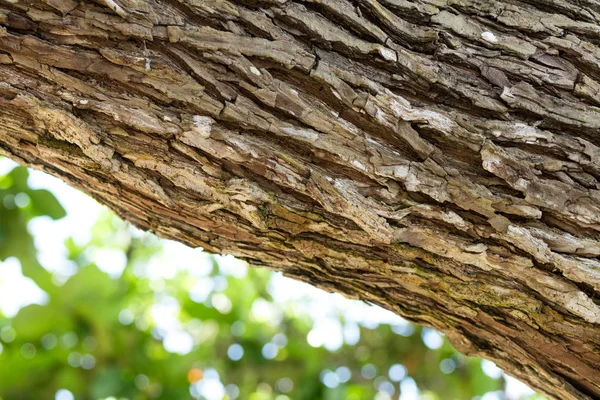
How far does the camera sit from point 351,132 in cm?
157

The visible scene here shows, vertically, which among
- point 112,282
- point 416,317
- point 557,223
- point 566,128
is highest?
point 566,128

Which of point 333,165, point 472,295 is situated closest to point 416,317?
point 472,295

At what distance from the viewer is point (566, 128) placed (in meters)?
1.64

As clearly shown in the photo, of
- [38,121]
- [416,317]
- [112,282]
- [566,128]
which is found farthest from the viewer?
[112,282]

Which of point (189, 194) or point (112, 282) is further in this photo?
point (112, 282)

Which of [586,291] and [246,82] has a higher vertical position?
[246,82]

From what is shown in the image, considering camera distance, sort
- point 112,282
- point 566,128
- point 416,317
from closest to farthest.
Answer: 1. point 566,128
2. point 416,317
3. point 112,282

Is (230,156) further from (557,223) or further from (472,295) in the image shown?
(557,223)

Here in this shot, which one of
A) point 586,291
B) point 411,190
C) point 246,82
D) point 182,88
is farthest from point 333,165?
point 586,291

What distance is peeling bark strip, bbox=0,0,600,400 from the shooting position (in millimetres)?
1518

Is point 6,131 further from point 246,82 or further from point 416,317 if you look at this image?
point 416,317

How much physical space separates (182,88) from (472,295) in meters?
1.04

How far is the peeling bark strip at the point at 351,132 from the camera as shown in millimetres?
1518

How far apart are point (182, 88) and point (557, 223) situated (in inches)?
45.1
